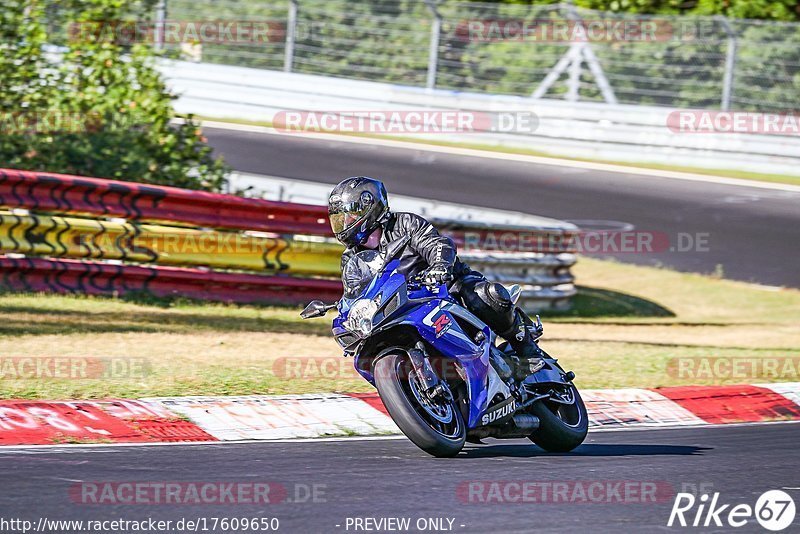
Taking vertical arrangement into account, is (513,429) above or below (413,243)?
below

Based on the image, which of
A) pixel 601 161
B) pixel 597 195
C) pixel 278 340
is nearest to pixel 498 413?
pixel 278 340

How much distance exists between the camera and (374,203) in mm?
6379

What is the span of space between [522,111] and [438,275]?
59.2 ft

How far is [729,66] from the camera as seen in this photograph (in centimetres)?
2256

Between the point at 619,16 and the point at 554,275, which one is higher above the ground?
the point at 619,16

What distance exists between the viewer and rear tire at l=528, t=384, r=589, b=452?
6938mm

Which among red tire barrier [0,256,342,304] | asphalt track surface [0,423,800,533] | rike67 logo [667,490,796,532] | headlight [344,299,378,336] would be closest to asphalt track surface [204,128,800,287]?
red tire barrier [0,256,342,304]

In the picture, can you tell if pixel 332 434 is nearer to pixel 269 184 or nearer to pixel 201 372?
pixel 201 372

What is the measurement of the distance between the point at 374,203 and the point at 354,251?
312mm

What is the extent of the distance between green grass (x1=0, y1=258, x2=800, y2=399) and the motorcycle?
221 cm

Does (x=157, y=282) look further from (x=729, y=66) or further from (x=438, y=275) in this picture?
(x=729, y=66)

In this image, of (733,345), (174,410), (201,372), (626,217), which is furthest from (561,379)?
(626,217)

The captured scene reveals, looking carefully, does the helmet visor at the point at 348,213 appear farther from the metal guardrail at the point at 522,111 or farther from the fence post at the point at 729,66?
the fence post at the point at 729,66

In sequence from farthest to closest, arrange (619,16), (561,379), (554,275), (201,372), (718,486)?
(619,16)
(554,275)
(201,372)
(561,379)
(718,486)
